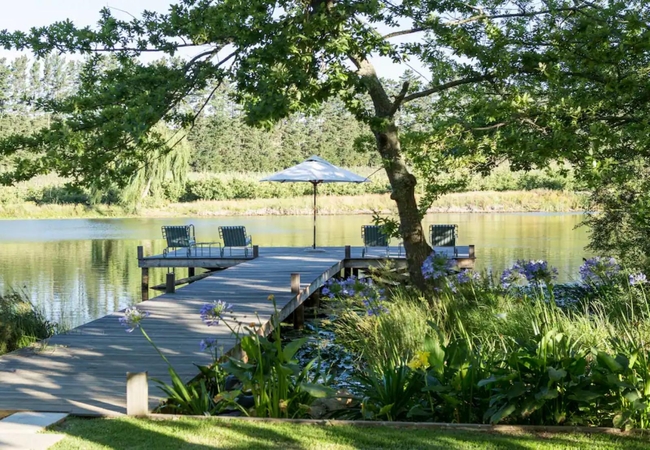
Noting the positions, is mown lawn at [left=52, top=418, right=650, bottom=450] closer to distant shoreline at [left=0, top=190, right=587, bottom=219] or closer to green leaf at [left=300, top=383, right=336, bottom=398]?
green leaf at [left=300, top=383, right=336, bottom=398]

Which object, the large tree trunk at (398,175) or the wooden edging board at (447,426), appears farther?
the large tree trunk at (398,175)

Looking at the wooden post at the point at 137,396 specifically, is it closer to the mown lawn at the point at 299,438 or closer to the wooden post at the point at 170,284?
the mown lawn at the point at 299,438

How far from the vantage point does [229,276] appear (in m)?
12.5

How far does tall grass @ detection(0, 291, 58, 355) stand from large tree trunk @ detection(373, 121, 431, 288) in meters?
4.16

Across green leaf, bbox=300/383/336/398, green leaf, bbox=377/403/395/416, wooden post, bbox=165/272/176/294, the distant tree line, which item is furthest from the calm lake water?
the distant tree line

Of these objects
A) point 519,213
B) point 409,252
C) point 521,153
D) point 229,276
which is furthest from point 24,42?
point 519,213

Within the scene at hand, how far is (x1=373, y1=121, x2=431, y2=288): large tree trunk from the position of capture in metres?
9.25

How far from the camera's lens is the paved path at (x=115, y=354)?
539cm

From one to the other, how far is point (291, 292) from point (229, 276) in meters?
2.48

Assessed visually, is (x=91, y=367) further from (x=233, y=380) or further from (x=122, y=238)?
(x=122, y=238)

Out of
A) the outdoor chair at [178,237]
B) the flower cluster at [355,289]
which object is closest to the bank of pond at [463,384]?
the flower cluster at [355,289]

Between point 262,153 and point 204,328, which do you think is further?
point 262,153

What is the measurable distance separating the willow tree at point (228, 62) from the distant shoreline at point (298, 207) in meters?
30.7

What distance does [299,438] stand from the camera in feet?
14.3
